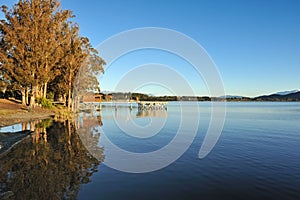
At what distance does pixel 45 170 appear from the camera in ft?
43.4

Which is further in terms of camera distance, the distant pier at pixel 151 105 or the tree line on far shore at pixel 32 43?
the distant pier at pixel 151 105

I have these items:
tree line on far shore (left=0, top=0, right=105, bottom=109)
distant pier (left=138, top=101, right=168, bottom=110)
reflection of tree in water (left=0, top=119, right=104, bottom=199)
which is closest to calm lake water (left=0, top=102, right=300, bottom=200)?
reflection of tree in water (left=0, top=119, right=104, bottom=199)

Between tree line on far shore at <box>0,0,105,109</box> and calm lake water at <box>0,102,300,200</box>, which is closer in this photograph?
calm lake water at <box>0,102,300,200</box>

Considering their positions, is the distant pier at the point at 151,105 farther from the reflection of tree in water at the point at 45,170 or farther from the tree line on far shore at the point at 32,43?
the reflection of tree in water at the point at 45,170

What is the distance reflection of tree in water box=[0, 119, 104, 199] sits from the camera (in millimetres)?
10289

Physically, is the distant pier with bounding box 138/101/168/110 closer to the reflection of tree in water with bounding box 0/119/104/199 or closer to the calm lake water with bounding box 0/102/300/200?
the reflection of tree in water with bounding box 0/119/104/199

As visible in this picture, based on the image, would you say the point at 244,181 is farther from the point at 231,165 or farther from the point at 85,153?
the point at 85,153

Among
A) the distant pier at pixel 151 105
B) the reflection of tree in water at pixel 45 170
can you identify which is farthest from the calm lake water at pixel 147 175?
the distant pier at pixel 151 105

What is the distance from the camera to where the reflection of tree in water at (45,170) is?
10289mm

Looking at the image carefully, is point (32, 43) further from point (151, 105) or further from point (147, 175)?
point (151, 105)

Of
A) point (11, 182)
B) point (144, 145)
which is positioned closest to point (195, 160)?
point (144, 145)

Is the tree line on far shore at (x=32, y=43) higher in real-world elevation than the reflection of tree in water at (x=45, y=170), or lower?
higher

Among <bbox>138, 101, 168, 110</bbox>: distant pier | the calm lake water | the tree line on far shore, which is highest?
the tree line on far shore

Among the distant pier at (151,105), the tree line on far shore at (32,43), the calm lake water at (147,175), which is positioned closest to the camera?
the calm lake water at (147,175)
